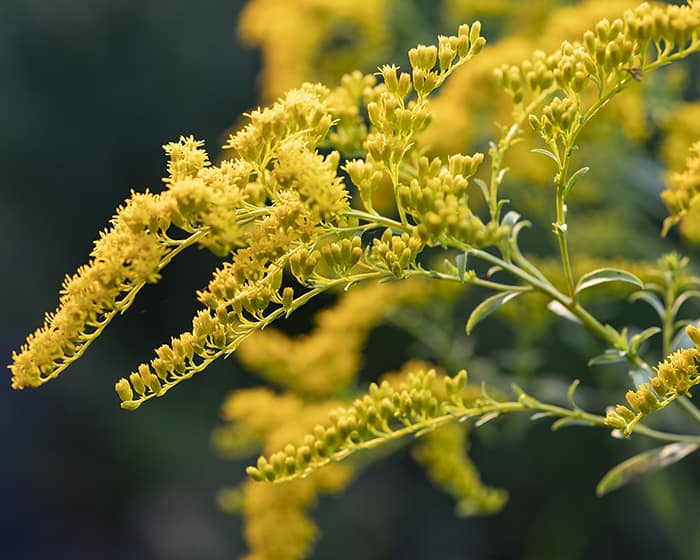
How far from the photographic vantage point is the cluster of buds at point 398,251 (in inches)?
38.6

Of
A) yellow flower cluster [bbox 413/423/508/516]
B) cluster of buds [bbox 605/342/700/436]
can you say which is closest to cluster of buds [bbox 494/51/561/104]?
cluster of buds [bbox 605/342/700/436]

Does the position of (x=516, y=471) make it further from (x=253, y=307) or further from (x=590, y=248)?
(x=253, y=307)

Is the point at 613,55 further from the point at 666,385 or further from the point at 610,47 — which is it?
the point at 666,385

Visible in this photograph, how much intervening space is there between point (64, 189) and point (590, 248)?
3.05m

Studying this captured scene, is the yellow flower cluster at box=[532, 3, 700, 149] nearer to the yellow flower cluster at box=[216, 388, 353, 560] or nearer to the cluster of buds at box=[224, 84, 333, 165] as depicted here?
the cluster of buds at box=[224, 84, 333, 165]

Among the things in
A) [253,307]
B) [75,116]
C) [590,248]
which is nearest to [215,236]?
[253,307]

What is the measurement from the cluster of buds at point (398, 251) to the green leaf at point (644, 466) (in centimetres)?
42

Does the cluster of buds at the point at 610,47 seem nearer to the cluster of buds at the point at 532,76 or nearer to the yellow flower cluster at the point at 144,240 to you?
the cluster of buds at the point at 532,76

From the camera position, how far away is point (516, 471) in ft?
11.0

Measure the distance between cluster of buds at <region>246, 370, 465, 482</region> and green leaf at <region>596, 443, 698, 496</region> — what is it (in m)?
0.24

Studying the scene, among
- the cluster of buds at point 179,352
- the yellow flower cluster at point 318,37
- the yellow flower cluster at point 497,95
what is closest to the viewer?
the cluster of buds at point 179,352

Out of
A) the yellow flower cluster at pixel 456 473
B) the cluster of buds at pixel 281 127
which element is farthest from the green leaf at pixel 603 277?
the yellow flower cluster at pixel 456 473

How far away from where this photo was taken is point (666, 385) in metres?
0.94

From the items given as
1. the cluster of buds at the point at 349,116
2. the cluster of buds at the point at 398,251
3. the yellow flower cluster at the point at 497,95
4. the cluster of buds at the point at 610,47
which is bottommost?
the cluster of buds at the point at 398,251
